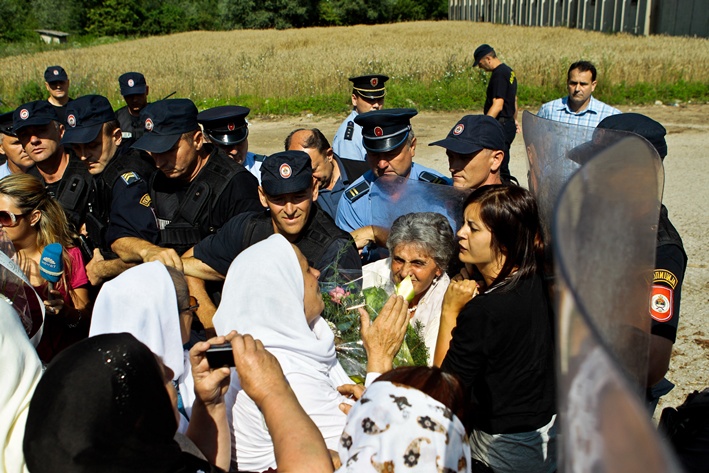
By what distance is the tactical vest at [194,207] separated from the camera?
3865 mm

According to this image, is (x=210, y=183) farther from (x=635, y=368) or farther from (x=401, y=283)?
(x=635, y=368)

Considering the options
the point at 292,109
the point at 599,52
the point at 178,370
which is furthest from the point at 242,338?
the point at 599,52

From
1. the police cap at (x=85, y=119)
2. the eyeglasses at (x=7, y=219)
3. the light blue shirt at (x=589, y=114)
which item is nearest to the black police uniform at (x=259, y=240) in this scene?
the eyeglasses at (x=7, y=219)

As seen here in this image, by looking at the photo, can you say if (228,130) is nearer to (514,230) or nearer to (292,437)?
(514,230)

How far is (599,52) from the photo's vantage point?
22516 millimetres

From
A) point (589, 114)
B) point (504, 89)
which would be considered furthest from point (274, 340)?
point (504, 89)

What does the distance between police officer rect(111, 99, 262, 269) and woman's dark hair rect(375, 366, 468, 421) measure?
2.38 metres

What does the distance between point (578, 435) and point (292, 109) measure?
54.6 feet

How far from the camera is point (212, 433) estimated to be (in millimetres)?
2074

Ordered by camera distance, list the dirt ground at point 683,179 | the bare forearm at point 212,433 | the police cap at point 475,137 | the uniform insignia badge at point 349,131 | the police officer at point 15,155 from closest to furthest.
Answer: the bare forearm at point 212,433
the police cap at point 475,137
the dirt ground at point 683,179
the police officer at point 15,155
the uniform insignia badge at point 349,131

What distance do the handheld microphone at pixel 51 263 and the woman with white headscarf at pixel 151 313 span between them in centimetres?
107

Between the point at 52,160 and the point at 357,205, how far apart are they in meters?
2.35

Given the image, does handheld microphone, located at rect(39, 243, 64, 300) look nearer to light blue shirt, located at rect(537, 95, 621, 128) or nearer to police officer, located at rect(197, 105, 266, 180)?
police officer, located at rect(197, 105, 266, 180)

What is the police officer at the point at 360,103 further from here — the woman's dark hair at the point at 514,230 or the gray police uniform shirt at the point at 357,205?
the woman's dark hair at the point at 514,230
